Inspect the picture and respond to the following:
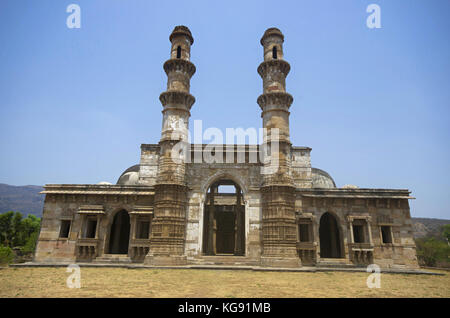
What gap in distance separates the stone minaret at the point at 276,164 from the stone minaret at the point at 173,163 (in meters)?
5.90

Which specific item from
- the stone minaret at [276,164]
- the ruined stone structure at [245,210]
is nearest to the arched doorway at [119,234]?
the ruined stone structure at [245,210]

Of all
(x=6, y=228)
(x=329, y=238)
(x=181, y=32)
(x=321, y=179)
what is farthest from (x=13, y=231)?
(x=321, y=179)

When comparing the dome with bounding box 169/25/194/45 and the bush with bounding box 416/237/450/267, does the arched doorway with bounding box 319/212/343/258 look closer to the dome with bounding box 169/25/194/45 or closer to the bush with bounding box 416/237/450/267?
the bush with bounding box 416/237/450/267

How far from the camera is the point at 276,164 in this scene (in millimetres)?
19938

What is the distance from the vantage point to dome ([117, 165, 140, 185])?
2602cm

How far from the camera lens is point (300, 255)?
64.1 ft

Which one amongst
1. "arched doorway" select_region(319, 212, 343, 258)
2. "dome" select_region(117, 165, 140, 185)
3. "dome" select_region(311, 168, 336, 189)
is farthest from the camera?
"dome" select_region(311, 168, 336, 189)

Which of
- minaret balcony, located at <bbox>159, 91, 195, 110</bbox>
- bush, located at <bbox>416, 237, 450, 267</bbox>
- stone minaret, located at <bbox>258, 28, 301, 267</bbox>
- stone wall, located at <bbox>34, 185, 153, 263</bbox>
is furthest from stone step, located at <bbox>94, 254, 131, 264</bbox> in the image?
bush, located at <bbox>416, 237, 450, 267</bbox>

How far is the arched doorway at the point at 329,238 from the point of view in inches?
864

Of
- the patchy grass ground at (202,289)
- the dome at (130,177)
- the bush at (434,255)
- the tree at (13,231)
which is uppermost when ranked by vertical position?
the dome at (130,177)

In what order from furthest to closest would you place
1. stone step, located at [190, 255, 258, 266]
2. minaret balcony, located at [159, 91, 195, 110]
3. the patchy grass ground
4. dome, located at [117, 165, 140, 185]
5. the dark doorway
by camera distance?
1. the dark doorway
2. dome, located at [117, 165, 140, 185]
3. minaret balcony, located at [159, 91, 195, 110]
4. stone step, located at [190, 255, 258, 266]
5. the patchy grass ground

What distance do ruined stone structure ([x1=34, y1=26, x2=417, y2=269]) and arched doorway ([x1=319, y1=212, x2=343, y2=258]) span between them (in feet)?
0.35

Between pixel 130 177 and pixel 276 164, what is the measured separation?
1455cm

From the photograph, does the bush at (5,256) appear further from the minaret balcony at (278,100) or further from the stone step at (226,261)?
the minaret balcony at (278,100)
